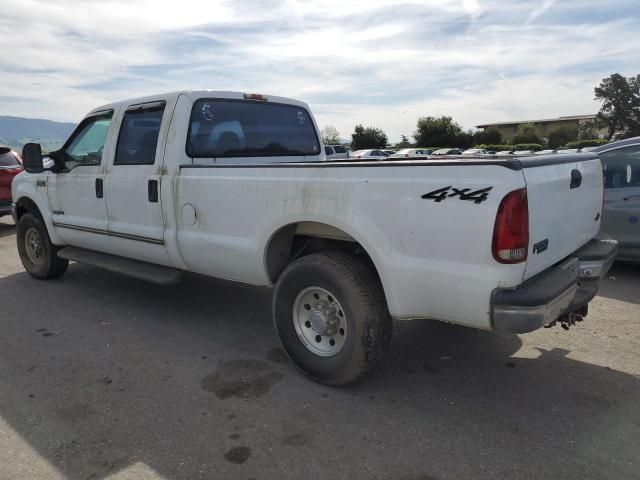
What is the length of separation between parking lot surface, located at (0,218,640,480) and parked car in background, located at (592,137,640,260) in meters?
1.28

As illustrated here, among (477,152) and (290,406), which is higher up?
(477,152)

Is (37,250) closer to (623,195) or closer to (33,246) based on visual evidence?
(33,246)

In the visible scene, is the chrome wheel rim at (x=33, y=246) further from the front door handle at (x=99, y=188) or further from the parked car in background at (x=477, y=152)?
the parked car in background at (x=477, y=152)

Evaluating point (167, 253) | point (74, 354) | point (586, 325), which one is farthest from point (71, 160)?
point (586, 325)

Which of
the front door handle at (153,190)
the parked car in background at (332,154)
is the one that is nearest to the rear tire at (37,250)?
the front door handle at (153,190)

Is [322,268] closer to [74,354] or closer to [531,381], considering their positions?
[531,381]

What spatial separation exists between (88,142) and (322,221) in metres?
3.26

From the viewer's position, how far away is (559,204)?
302 cm

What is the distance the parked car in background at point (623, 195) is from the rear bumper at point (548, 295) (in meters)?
2.92

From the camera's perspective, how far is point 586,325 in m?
4.54

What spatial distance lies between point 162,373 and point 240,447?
1165mm

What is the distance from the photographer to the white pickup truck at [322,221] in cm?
267

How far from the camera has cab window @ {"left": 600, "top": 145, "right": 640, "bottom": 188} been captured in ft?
19.4

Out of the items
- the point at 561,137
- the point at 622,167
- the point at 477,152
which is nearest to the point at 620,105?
the point at 561,137
